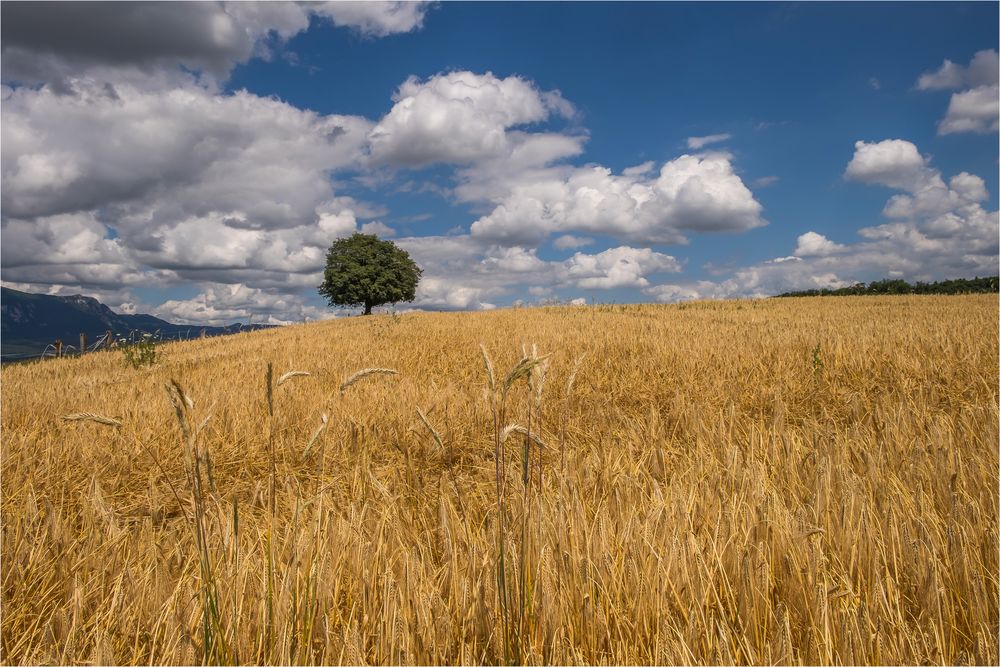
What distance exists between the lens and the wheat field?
1.66 m

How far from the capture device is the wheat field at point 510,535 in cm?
166

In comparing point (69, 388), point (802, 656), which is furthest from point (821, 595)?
point (69, 388)

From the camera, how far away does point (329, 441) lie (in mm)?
4316

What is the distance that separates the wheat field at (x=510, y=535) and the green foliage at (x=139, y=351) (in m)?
5.24

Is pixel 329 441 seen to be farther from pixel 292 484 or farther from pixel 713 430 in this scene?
pixel 713 430

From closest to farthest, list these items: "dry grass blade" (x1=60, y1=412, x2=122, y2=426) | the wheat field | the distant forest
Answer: "dry grass blade" (x1=60, y1=412, x2=122, y2=426) → the wheat field → the distant forest

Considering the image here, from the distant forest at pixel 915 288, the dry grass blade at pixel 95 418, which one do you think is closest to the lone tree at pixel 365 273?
the distant forest at pixel 915 288

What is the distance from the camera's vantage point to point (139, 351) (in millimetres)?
10352

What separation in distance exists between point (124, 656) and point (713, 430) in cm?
374

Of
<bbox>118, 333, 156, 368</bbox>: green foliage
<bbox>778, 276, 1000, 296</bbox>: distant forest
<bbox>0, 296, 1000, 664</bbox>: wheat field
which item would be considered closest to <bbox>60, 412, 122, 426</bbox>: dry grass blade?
<bbox>0, 296, 1000, 664</bbox>: wheat field

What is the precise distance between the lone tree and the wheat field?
5514 centimetres

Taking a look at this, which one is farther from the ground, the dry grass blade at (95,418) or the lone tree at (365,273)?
the lone tree at (365,273)

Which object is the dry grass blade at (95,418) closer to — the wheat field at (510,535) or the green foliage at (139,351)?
the wheat field at (510,535)

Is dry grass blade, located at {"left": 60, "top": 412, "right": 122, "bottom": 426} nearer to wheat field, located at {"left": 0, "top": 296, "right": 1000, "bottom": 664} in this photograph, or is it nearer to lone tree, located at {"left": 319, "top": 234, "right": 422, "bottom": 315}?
wheat field, located at {"left": 0, "top": 296, "right": 1000, "bottom": 664}
